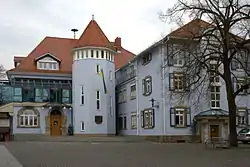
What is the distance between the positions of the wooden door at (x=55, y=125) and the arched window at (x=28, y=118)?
2.41 m

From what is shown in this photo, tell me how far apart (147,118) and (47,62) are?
20.1m

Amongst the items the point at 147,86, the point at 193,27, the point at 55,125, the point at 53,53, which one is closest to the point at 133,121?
the point at 147,86

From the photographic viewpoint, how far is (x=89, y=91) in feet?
196

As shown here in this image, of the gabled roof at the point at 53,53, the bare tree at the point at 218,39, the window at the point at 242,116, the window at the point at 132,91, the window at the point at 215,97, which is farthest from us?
the gabled roof at the point at 53,53

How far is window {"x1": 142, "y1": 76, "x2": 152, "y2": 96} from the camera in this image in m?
50.6

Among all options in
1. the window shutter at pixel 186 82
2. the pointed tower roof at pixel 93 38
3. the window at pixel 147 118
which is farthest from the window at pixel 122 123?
the window shutter at pixel 186 82

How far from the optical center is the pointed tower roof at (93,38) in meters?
59.8

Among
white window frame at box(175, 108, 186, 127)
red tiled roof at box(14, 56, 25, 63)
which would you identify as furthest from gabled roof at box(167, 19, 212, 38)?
red tiled roof at box(14, 56, 25, 63)

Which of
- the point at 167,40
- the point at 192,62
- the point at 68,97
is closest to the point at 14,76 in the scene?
the point at 68,97

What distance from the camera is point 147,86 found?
2030 inches

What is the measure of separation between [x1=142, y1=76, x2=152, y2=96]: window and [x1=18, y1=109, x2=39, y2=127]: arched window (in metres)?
16.1

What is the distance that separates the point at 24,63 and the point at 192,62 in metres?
36.9

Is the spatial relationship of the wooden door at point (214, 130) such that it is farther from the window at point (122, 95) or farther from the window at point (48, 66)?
the window at point (48, 66)

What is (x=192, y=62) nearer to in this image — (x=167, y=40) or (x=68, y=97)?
(x=167, y=40)
